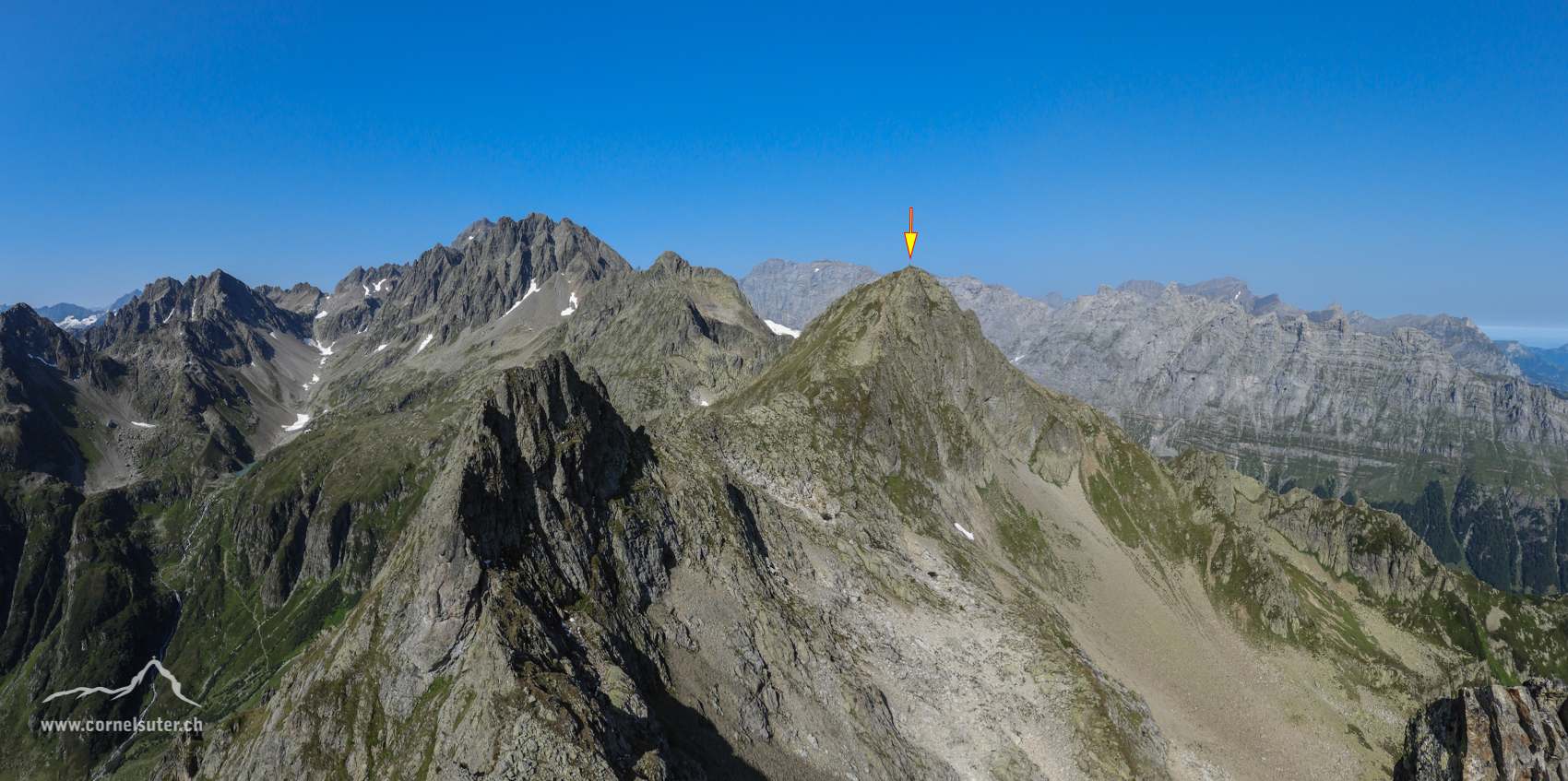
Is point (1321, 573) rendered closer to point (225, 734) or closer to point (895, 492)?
point (895, 492)

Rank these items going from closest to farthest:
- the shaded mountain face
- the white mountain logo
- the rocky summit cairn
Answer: the rocky summit cairn, the shaded mountain face, the white mountain logo

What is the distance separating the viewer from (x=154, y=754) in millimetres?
135625

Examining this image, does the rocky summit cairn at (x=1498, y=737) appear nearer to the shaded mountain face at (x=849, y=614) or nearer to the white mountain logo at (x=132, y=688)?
the shaded mountain face at (x=849, y=614)

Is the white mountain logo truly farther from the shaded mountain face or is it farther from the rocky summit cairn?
the rocky summit cairn

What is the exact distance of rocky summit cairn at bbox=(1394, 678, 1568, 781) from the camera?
3425 centimetres

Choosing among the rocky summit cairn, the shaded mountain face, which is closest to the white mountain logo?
the shaded mountain face

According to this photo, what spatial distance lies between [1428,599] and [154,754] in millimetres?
274084

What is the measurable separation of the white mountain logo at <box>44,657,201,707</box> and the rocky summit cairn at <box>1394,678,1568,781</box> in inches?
9186

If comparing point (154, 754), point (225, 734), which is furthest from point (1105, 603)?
point (154, 754)

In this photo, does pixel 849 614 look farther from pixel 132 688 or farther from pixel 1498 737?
pixel 132 688

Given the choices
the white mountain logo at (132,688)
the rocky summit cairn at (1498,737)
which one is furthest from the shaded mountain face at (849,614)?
the rocky summit cairn at (1498,737)

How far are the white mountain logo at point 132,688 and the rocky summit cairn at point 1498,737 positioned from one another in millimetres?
233324

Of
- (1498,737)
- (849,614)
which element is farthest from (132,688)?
(1498,737)

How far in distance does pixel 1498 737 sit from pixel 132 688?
847ft
